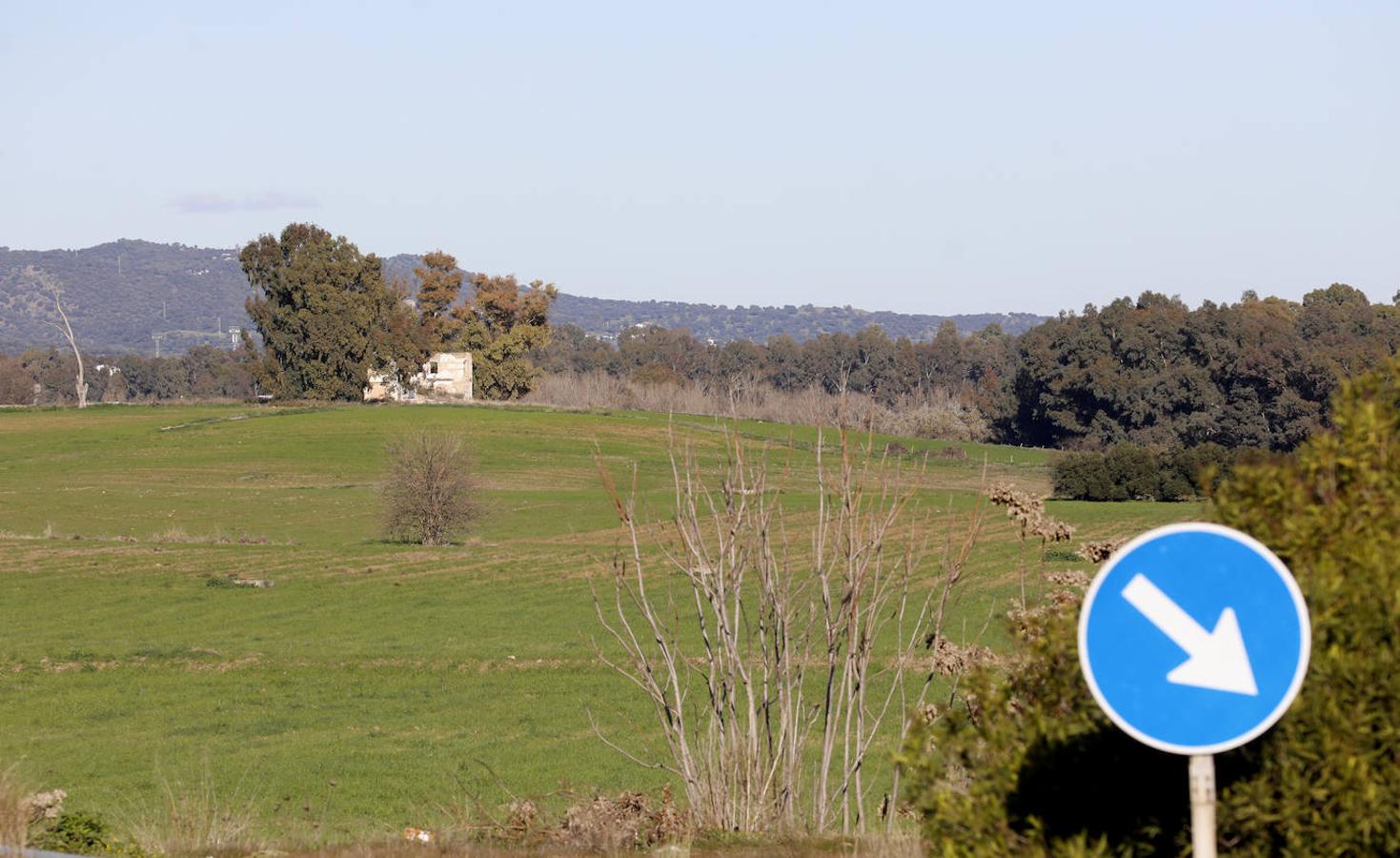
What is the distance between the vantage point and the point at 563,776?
1783 cm

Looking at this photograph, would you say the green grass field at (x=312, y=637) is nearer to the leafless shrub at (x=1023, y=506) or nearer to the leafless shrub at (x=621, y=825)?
the leafless shrub at (x=1023, y=506)

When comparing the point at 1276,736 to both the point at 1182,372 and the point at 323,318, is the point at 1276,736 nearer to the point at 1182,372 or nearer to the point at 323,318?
the point at 1182,372

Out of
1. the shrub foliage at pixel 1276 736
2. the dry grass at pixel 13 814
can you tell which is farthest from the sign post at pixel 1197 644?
the dry grass at pixel 13 814

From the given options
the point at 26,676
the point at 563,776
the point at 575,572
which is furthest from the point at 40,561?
the point at 563,776

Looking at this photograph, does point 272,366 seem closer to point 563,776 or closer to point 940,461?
point 940,461

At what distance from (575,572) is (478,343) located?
71.4m

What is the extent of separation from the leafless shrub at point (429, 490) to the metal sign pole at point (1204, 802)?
42.1m

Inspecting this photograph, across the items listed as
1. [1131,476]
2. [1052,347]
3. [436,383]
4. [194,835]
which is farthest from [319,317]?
[194,835]

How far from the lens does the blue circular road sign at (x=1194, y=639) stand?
3680 millimetres

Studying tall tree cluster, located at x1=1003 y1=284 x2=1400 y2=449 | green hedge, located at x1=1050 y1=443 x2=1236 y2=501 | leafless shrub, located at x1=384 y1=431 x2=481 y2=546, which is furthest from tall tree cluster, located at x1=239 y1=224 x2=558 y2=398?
green hedge, located at x1=1050 y1=443 x2=1236 y2=501

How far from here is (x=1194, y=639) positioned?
12.3 feet

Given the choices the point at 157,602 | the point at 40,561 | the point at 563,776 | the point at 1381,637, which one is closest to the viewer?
the point at 1381,637

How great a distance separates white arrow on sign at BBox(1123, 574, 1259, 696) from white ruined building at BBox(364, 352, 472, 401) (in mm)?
101146

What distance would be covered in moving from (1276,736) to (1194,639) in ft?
1.54
